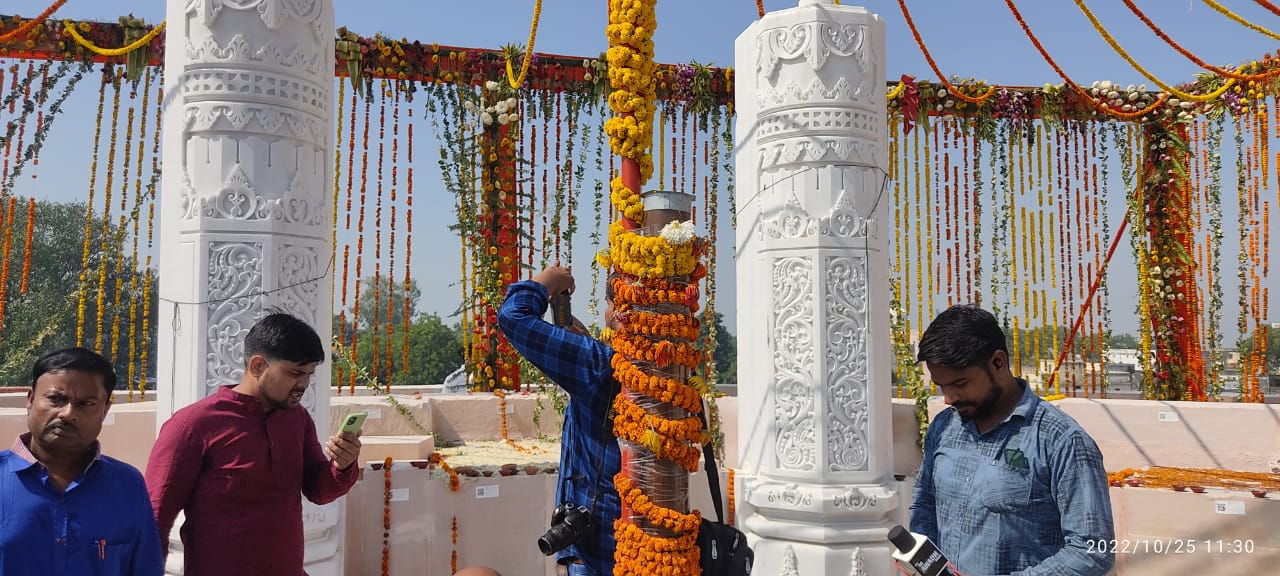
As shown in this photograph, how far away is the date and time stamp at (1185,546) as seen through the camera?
3934 mm

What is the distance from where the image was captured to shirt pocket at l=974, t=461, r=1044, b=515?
4.87 feet

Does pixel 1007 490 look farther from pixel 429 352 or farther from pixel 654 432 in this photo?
pixel 429 352

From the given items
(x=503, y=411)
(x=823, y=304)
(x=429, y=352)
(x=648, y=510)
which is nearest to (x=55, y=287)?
(x=429, y=352)

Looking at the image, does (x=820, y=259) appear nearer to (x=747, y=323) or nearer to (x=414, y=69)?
(x=747, y=323)

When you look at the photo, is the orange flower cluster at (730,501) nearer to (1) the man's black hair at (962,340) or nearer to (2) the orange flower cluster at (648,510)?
(2) the orange flower cluster at (648,510)

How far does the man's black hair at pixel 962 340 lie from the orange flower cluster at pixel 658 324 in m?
0.62

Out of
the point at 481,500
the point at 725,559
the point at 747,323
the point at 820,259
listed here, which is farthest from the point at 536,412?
the point at 725,559

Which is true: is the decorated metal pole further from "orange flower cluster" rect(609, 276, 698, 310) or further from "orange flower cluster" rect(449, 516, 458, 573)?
"orange flower cluster" rect(449, 516, 458, 573)

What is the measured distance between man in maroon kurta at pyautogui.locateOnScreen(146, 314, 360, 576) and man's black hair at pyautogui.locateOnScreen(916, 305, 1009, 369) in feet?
4.17

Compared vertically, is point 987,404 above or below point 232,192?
below

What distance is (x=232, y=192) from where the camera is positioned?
9.65ft

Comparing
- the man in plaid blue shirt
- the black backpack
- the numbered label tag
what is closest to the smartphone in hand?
the man in plaid blue shirt

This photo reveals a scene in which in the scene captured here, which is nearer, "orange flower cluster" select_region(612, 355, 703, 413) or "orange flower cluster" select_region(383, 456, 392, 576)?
"orange flower cluster" select_region(612, 355, 703, 413)

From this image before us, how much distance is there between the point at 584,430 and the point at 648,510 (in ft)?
0.84
